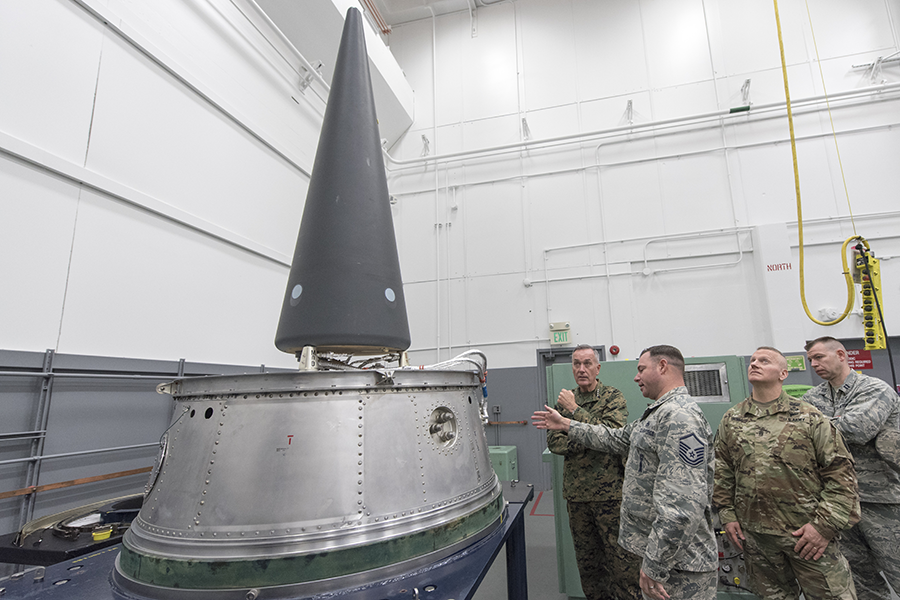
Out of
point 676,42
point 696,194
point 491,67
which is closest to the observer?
point 696,194

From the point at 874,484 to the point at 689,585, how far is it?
1.86 m

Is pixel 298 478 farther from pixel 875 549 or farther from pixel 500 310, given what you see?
pixel 500 310

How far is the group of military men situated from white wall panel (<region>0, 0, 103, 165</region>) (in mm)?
3843

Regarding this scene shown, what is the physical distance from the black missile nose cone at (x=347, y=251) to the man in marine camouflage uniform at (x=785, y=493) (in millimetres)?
2038

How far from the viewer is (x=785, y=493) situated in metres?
2.27

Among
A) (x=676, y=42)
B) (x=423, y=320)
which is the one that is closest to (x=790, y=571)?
(x=423, y=320)

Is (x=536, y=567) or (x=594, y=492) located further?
(x=536, y=567)

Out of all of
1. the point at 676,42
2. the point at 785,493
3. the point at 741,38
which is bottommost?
the point at 785,493

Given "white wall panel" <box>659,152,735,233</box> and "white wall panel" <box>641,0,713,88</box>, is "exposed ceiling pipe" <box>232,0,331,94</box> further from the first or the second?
"white wall panel" <box>641,0,713,88</box>

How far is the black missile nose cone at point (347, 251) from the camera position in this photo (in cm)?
190

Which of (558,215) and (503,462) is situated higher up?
(558,215)

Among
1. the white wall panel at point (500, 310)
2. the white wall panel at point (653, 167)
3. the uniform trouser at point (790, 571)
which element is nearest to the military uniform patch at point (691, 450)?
the uniform trouser at point (790, 571)

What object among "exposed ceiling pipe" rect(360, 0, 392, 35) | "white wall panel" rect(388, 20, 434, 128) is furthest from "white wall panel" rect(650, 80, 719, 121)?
"exposed ceiling pipe" rect(360, 0, 392, 35)

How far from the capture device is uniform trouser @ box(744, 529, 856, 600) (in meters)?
2.13
